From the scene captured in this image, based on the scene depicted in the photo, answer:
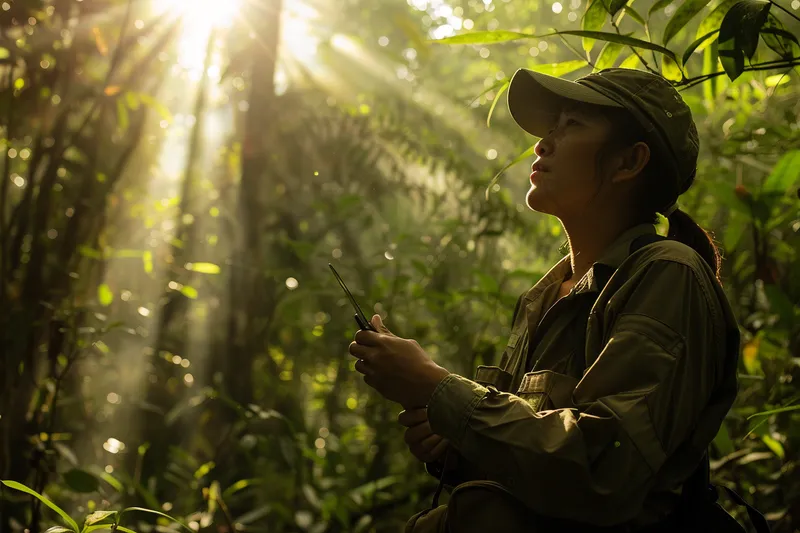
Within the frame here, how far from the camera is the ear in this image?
54.9 inches

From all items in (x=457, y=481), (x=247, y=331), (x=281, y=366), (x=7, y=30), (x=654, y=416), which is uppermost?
(x=7, y=30)

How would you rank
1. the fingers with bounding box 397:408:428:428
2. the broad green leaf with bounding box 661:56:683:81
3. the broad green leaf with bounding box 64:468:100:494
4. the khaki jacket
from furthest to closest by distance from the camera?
the broad green leaf with bounding box 64:468:100:494, the broad green leaf with bounding box 661:56:683:81, the fingers with bounding box 397:408:428:428, the khaki jacket

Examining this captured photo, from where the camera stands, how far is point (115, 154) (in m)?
3.56

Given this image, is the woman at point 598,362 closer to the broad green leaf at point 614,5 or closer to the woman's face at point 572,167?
the woman's face at point 572,167

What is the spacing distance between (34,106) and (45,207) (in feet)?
1.31

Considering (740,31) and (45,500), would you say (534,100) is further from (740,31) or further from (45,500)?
(45,500)

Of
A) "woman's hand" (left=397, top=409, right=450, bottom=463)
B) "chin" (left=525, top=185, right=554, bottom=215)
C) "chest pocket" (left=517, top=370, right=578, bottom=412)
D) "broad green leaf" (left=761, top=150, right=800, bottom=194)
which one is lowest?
"woman's hand" (left=397, top=409, right=450, bottom=463)

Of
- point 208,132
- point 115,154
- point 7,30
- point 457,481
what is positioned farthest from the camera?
point 208,132

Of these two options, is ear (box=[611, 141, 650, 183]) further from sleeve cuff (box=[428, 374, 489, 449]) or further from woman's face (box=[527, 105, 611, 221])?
sleeve cuff (box=[428, 374, 489, 449])

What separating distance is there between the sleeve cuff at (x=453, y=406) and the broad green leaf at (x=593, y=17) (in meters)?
0.88

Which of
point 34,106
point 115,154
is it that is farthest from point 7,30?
point 115,154

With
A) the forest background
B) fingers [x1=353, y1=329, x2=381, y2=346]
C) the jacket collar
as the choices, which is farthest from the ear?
fingers [x1=353, y1=329, x2=381, y2=346]

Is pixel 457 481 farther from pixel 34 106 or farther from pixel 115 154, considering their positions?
pixel 115 154

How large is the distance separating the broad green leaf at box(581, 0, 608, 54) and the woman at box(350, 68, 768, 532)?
0.70ft
